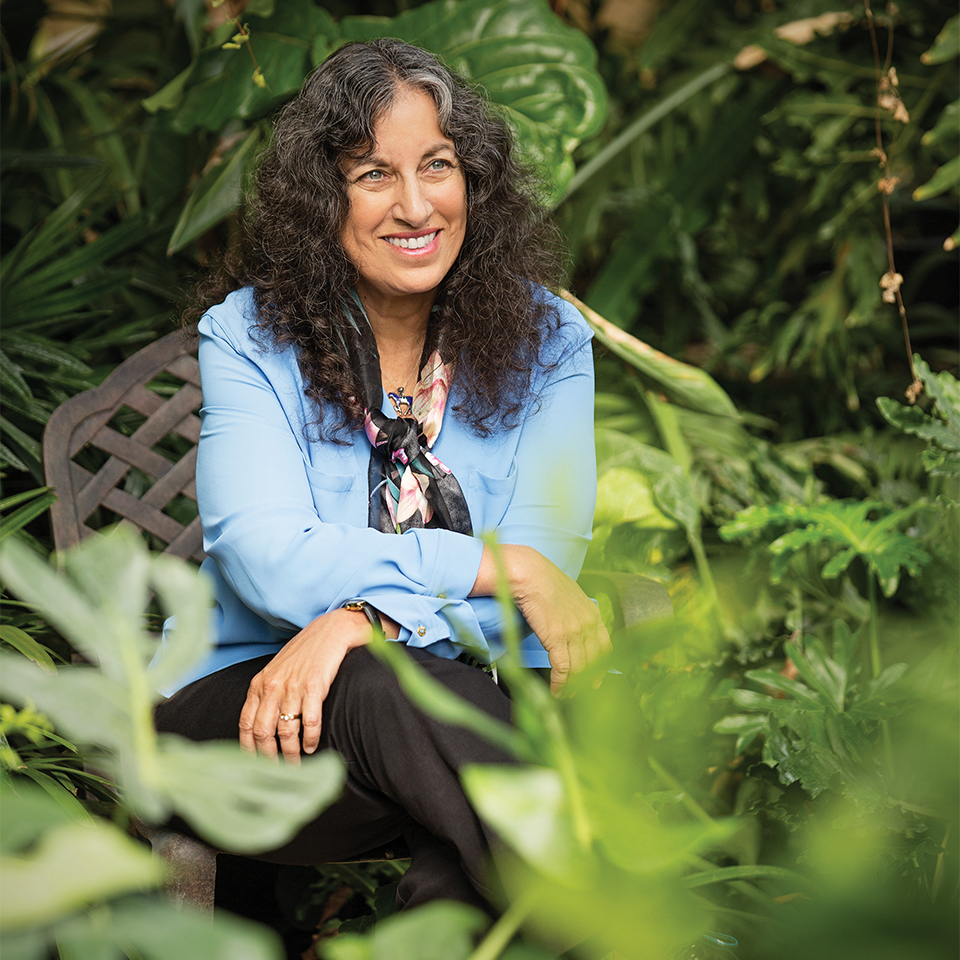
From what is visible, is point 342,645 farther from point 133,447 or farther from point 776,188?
point 776,188

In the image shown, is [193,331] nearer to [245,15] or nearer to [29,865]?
[245,15]

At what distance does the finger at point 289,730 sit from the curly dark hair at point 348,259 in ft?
1.40

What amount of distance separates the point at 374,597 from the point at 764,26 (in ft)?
7.24

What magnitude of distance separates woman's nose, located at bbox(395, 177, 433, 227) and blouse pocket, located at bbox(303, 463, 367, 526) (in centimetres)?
35

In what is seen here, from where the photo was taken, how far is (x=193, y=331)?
153 centimetres

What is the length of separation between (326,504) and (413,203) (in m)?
0.42

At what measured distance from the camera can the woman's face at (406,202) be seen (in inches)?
50.2

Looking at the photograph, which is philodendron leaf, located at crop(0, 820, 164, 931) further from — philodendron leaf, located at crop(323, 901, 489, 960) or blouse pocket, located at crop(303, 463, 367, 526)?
blouse pocket, located at crop(303, 463, 367, 526)

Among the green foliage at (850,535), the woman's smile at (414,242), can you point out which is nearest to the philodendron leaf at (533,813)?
the woman's smile at (414,242)

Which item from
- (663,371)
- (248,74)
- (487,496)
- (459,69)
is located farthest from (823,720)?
(248,74)

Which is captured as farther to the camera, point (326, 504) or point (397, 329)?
point (397, 329)

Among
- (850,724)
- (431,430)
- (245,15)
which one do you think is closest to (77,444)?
(431,430)

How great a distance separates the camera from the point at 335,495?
1.29 m

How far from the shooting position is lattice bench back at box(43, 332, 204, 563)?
152 cm
